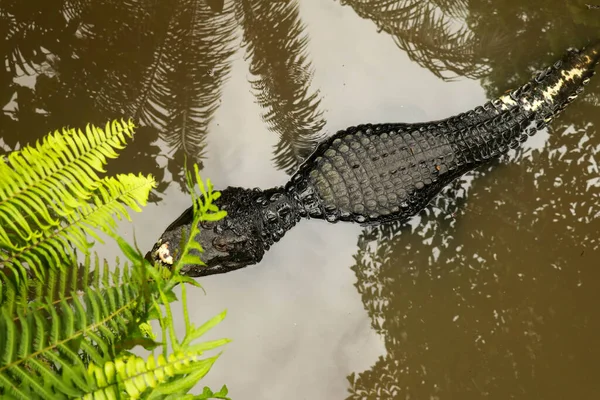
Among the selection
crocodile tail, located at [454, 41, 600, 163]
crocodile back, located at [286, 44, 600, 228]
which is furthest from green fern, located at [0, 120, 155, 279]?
crocodile tail, located at [454, 41, 600, 163]

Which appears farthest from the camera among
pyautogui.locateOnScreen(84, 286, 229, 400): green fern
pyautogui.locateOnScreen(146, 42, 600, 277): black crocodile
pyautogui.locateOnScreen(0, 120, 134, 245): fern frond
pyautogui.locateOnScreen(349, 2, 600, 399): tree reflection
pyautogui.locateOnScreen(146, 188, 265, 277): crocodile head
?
pyautogui.locateOnScreen(349, 2, 600, 399): tree reflection

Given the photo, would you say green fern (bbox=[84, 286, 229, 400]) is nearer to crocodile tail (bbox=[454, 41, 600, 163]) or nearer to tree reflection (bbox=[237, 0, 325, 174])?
tree reflection (bbox=[237, 0, 325, 174])

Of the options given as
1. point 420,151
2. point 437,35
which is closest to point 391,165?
point 420,151

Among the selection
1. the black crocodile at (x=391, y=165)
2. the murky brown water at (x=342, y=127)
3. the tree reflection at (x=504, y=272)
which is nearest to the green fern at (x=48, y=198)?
the black crocodile at (x=391, y=165)

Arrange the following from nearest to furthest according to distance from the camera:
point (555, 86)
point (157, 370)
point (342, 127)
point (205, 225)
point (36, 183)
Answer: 1. point (157, 370)
2. point (36, 183)
3. point (205, 225)
4. point (555, 86)
5. point (342, 127)

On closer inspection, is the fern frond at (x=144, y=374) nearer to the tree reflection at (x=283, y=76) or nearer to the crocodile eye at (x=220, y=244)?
the crocodile eye at (x=220, y=244)

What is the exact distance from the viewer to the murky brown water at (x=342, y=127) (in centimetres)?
254

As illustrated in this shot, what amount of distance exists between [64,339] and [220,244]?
1017 mm

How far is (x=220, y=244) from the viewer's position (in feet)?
7.49

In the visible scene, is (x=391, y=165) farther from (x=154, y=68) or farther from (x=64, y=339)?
(x=64, y=339)

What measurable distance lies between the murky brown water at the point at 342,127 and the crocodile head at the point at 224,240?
0.20 metres

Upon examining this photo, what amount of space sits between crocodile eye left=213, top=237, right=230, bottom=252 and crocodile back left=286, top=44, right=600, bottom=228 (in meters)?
0.48

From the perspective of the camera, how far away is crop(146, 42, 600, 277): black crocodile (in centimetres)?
238

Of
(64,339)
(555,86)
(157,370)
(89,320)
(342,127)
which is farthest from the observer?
(342,127)
